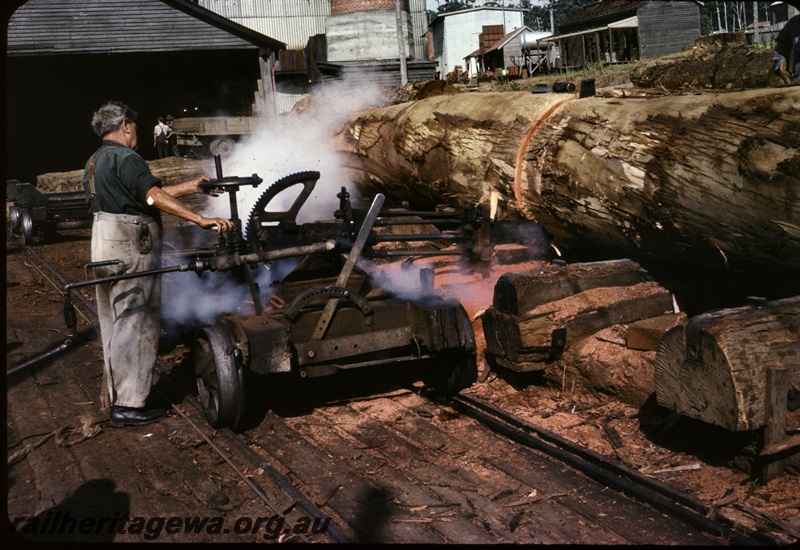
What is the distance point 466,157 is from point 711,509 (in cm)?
474

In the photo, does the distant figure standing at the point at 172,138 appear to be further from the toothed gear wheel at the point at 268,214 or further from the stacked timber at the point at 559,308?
the stacked timber at the point at 559,308

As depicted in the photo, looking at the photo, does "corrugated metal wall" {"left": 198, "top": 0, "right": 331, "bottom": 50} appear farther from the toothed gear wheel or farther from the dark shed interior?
the toothed gear wheel

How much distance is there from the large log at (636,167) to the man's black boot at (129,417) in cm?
369

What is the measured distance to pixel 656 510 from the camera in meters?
3.60

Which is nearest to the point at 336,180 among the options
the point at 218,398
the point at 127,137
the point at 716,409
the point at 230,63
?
the point at 127,137

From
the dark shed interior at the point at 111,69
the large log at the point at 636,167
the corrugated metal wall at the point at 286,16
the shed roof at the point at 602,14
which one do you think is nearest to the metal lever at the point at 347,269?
the large log at the point at 636,167

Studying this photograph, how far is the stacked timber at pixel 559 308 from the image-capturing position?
527cm

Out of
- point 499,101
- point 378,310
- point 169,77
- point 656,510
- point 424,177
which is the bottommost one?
point 656,510

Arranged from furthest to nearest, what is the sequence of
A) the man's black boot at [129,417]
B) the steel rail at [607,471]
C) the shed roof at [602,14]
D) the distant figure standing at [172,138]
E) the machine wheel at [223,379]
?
the shed roof at [602,14] < the distant figure standing at [172,138] < the man's black boot at [129,417] < the machine wheel at [223,379] < the steel rail at [607,471]

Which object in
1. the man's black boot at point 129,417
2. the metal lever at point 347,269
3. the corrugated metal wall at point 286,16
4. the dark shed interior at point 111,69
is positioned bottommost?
the man's black boot at point 129,417

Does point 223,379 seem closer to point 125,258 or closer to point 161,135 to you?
point 125,258

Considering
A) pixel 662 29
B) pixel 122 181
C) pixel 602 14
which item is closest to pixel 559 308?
pixel 122 181

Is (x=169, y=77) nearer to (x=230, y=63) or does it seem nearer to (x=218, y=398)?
(x=230, y=63)

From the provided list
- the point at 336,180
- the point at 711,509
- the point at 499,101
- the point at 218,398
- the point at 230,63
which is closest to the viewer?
the point at 711,509
